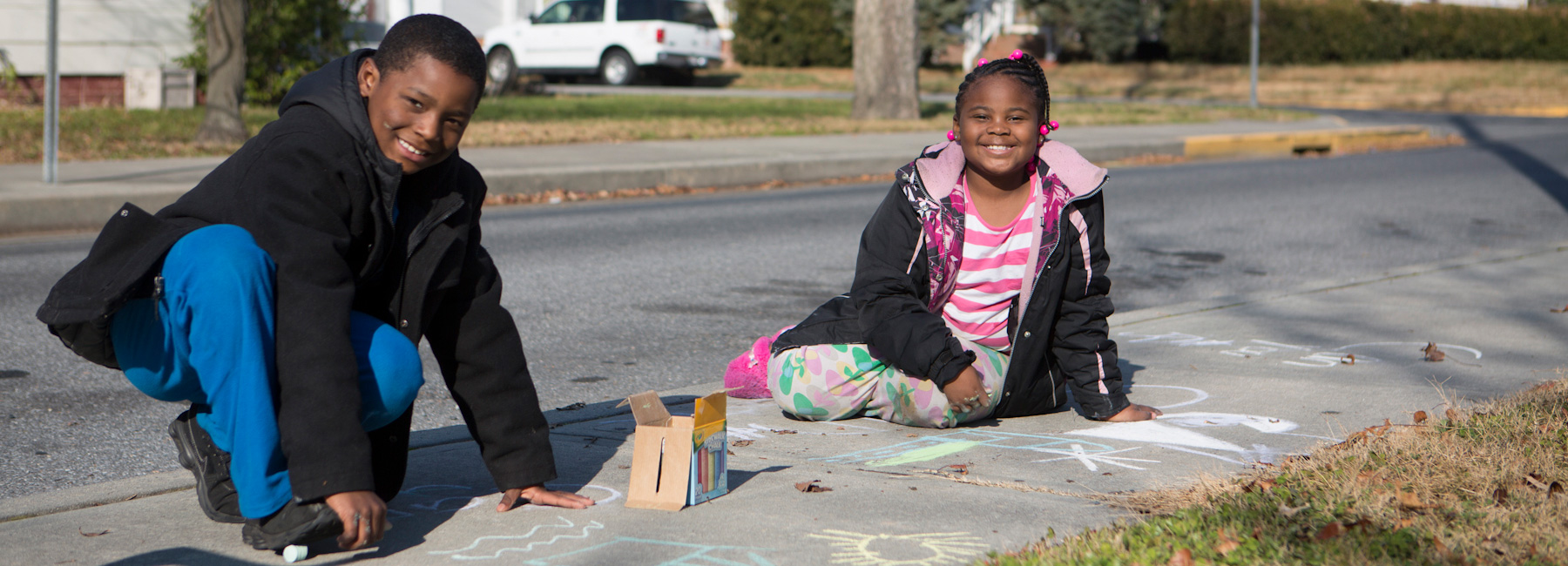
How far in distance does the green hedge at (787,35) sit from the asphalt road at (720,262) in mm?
23004

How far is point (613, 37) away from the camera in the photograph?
Result: 2677 centimetres

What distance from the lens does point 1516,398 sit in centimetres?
376

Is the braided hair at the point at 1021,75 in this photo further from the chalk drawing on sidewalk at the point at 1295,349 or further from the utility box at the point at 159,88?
the utility box at the point at 159,88

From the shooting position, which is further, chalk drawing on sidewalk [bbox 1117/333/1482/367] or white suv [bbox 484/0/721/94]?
white suv [bbox 484/0/721/94]

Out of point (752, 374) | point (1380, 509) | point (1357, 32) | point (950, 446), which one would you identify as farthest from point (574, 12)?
point (1380, 509)

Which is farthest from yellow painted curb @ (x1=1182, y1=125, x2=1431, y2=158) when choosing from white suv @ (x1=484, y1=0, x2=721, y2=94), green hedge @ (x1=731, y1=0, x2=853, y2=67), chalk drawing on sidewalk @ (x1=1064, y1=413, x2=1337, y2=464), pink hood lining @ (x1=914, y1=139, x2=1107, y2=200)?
green hedge @ (x1=731, y1=0, x2=853, y2=67)

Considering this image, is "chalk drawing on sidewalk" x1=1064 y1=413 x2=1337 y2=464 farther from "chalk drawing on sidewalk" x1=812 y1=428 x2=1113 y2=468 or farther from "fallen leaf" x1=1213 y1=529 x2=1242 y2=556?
"fallen leaf" x1=1213 y1=529 x2=1242 y2=556

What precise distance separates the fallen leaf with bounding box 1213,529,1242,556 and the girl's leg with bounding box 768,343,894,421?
1412mm

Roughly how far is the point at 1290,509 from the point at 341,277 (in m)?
1.93

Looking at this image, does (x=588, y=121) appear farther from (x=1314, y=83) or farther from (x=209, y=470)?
(x=1314, y=83)

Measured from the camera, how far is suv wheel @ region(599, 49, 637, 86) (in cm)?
2681

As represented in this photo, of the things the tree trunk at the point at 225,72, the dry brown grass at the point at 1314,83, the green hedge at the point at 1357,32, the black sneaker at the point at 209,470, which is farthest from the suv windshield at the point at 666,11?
the black sneaker at the point at 209,470

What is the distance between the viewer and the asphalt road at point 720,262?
13.9 feet

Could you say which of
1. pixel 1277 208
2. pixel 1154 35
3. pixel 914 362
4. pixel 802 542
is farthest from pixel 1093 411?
pixel 1154 35
